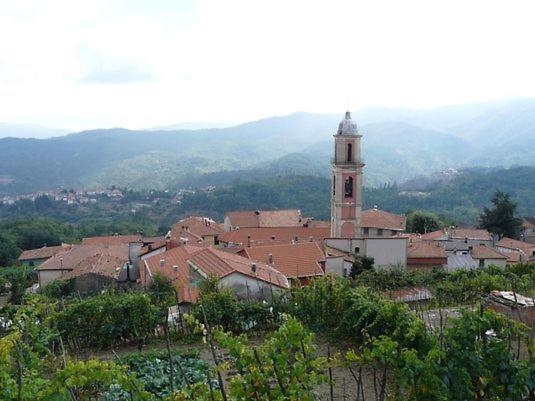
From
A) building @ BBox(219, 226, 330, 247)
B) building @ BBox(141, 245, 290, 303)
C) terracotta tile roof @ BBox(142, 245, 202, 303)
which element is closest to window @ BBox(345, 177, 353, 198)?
building @ BBox(219, 226, 330, 247)

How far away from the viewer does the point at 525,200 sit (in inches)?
3703

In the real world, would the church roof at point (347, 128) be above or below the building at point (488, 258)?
above

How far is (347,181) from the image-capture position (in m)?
32.8

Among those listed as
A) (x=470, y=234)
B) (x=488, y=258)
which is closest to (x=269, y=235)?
(x=488, y=258)

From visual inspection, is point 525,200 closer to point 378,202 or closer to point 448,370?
point 378,202

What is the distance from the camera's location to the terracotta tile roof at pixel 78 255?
30547 mm

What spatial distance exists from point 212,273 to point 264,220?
27.0 metres

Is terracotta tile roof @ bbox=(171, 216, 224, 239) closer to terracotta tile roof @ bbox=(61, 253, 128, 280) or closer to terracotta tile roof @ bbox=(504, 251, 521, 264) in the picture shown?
terracotta tile roof @ bbox=(61, 253, 128, 280)

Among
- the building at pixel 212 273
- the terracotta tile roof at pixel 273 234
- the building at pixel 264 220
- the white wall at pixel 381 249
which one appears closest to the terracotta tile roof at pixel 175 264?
the building at pixel 212 273

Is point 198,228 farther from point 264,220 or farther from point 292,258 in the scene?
point 292,258

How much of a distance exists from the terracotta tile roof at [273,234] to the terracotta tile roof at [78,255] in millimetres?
8499

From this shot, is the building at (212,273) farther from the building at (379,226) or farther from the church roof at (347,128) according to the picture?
the building at (379,226)

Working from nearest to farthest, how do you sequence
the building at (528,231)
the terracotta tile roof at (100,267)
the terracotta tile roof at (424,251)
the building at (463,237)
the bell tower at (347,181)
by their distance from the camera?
1. the terracotta tile roof at (100,267)
2. the terracotta tile roof at (424,251)
3. the bell tower at (347,181)
4. the building at (463,237)
5. the building at (528,231)

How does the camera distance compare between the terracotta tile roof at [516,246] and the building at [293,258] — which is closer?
the building at [293,258]
